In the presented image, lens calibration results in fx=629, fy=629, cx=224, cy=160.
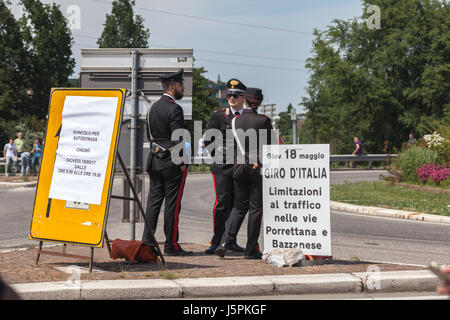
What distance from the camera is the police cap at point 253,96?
7469 mm

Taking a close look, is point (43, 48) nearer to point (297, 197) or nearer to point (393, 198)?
point (393, 198)

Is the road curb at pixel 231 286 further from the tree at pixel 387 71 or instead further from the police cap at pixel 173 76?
the tree at pixel 387 71

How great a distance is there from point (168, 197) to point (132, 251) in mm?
995

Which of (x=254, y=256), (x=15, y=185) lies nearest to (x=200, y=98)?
(x=15, y=185)

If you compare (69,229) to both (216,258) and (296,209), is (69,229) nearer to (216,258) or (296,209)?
(216,258)

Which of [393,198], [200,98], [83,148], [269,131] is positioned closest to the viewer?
[83,148]

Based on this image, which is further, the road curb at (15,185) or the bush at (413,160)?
the road curb at (15,185)

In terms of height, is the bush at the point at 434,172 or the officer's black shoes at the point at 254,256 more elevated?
the bush at the point at 434,172

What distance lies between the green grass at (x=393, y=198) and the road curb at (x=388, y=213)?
1.34 ft

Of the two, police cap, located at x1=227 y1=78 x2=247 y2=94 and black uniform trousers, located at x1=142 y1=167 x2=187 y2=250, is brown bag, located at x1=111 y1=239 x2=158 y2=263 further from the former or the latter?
police cap, located at x1=227 y1=78 x2=247 y2=94

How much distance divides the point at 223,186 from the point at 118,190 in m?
10.8

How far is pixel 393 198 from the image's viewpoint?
51.3 ft

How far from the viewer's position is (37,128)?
159 feet

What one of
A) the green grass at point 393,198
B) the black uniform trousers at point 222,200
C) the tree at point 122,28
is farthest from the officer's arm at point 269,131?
the tree at point 122,28
